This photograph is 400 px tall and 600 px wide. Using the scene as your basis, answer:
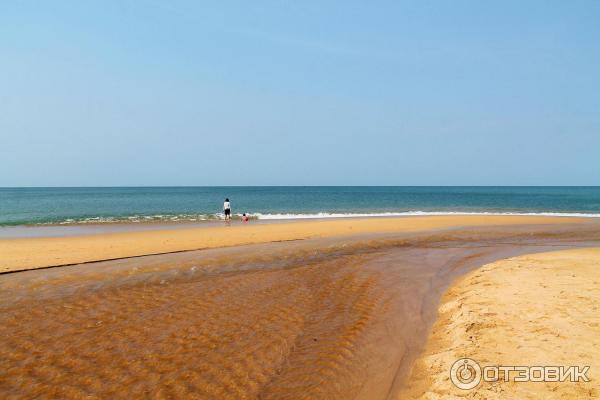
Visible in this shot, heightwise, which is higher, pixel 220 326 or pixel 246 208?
pixel 246 208

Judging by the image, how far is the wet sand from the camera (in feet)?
17.1

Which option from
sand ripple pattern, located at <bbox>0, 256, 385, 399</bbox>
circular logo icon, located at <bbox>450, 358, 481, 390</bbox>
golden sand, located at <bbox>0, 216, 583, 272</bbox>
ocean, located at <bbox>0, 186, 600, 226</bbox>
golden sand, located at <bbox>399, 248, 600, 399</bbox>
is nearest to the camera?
golden sand, located at <bbox>399, 248, 600, 399</bbox>

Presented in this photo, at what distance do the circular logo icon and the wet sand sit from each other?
69 centimetres

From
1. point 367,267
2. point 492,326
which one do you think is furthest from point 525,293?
point 367,267

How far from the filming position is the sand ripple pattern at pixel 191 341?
16.8ft

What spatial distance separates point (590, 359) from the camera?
4.96 metres

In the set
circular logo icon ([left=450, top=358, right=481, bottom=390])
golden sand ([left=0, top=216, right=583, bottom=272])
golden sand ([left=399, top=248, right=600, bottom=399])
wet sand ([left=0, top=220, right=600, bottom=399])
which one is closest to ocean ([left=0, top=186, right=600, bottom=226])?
golden sand ([left=0, top=216, right=583, bottom=272])

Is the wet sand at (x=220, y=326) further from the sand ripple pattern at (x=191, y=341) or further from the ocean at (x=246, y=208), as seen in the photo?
the ocean at (x=246, y=208)

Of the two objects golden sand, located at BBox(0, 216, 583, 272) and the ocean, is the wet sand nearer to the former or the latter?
golden sand, located at BBox(0, 216, 583, 272)

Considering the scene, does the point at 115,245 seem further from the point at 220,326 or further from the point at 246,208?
the point at 246,208

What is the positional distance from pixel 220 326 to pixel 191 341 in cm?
80

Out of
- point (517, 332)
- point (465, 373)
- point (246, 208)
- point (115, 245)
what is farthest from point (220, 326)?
point (246, 208)

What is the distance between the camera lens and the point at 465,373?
5039 millimetres

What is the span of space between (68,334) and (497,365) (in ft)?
23.4
